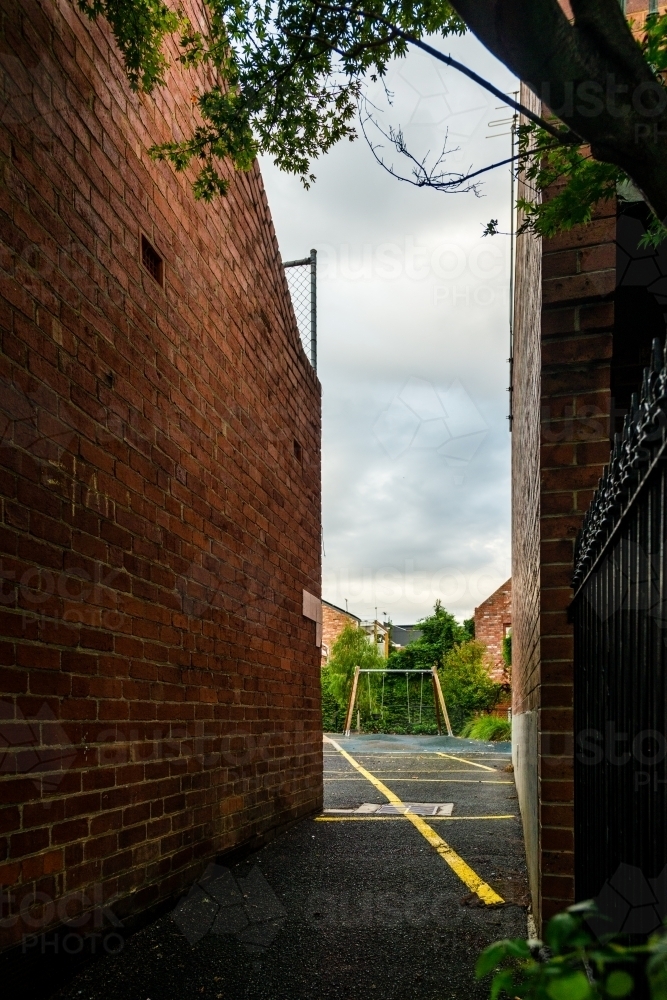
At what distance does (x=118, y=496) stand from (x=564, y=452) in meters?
2.23

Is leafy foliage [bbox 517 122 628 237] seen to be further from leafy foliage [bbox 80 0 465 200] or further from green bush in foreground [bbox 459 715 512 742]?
green bush in foreground [bbox 459 715 512 742]

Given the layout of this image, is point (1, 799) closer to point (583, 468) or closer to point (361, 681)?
point (583, 468)

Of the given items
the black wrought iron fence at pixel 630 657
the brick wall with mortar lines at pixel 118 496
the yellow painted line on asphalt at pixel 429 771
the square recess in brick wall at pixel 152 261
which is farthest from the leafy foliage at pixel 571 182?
the yellow painted line on asphalt at pixel 429 771

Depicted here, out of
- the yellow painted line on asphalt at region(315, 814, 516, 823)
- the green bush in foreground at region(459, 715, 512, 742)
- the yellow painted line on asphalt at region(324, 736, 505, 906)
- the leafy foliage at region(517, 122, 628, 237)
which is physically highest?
the leafy foliage at region(517, 122, 628, 237)

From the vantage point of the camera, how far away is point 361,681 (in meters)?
28.9

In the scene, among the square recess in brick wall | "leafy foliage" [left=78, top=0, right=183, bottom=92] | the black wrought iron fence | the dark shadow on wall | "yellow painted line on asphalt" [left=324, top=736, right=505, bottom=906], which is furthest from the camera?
"yellow painted line on asphalt" [left=324, top=736, right=505, bottom=906]

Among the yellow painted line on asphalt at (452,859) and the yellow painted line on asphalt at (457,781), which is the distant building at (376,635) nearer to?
the yellow painted line on asphalt at (457,781)

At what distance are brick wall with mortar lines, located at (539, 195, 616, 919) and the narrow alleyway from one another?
709 millimetres

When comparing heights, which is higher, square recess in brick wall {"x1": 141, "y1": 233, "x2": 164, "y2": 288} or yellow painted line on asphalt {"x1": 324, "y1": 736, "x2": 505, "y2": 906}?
square recess in brick wall {"x1": 141, "y1": 233, "x2": 164, "y2": 288}

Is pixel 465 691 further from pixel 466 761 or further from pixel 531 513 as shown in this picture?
pixel 531 513

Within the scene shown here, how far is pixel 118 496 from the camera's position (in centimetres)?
400

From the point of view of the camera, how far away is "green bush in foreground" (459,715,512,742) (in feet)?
71.1

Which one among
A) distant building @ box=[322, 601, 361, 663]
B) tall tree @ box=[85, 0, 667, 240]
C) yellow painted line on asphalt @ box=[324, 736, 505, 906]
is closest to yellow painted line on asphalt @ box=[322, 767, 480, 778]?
yellow painted line on asphalt @ box=[324, 736, 505, 906]

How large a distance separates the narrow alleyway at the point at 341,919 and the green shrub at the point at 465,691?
67.4ft
